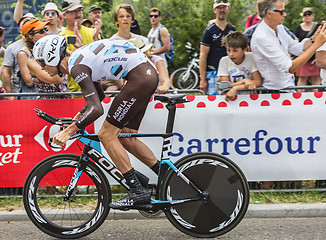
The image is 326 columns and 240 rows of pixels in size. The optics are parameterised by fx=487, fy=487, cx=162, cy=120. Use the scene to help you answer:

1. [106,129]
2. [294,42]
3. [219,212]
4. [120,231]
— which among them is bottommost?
[120,231]

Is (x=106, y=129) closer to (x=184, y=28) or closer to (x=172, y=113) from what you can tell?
(x=172, y=113)

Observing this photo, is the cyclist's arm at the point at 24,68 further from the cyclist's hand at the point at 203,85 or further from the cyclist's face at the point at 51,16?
the cyclist's hand at the point at 203,85

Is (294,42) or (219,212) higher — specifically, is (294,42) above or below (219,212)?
above

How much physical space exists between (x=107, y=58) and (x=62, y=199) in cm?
147

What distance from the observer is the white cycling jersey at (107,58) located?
169 inches

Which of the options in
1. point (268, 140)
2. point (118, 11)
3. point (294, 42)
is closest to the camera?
point (268, 140)

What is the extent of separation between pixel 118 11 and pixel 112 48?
2.44 meters

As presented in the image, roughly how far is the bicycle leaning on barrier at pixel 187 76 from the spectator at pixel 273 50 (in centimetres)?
606

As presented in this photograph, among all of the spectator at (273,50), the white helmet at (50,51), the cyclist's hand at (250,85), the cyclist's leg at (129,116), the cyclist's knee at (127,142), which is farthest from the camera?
the cyclist's hand at (250,85)

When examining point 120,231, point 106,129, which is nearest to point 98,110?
point 106,129

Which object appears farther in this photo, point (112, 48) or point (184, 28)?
point (184, 28)

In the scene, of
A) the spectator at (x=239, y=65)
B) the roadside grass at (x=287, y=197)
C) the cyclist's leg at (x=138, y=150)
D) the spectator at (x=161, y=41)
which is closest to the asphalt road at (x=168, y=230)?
the roadside grass at (x=287, y=197)

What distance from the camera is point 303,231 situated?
4.70 metres

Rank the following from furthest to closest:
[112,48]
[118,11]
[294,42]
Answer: [118,11], [294,42], [112,48]
